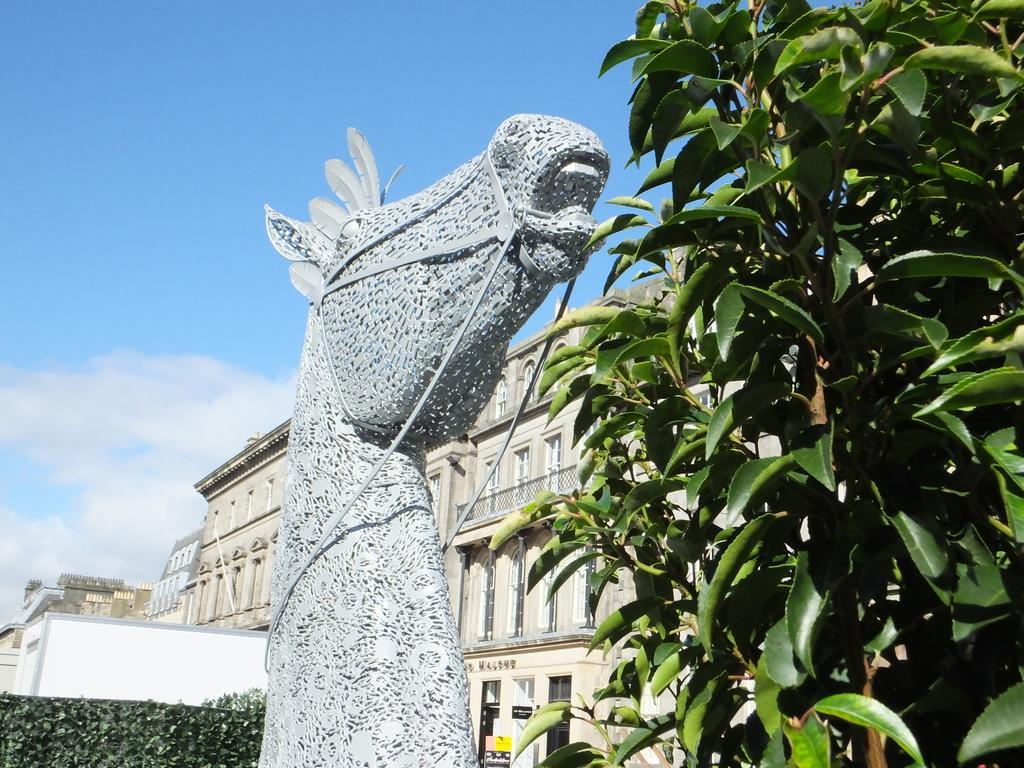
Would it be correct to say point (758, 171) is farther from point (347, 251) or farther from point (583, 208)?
point (347, 251)

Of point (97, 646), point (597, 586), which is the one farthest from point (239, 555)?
point (597, 586)

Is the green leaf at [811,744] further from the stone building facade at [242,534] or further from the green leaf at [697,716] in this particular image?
the stone building facade at [242,534]

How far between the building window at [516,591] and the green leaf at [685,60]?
28228 mm

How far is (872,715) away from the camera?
1798mm

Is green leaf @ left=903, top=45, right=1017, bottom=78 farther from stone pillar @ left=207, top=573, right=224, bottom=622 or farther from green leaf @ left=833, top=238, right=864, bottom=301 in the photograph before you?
stone pillar @ left=207, top=573, right=224, bottom=622

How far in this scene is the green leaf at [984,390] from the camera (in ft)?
5.75

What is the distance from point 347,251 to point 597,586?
1.73 metres

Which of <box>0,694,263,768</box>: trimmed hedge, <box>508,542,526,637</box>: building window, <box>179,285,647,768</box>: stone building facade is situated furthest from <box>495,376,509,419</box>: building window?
<box>0,694,263,768</box>: trimmed hedge

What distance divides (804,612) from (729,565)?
0.81ft

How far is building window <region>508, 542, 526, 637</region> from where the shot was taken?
30.2 m

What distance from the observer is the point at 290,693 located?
2.21 metres

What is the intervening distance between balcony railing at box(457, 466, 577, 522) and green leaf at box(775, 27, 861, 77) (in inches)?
989

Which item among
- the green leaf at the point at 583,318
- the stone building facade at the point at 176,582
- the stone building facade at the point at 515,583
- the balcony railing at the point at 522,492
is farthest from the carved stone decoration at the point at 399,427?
the stone building facade at the point at 176,582

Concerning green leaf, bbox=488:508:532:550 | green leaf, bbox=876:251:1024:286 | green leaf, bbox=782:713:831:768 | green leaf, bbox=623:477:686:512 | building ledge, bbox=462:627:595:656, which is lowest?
green leaf, bbox=782:713:831:768
